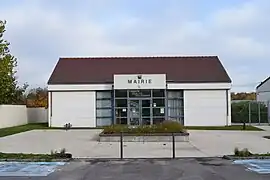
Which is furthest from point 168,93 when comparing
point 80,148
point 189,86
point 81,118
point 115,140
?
point 80,148

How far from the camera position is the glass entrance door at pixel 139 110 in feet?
130

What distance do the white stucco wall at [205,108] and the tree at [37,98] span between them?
2210 cm

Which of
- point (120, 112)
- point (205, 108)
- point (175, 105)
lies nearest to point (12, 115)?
point (120, 112)

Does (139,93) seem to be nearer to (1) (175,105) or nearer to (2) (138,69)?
(1) (175,105)

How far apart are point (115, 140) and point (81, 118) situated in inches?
619

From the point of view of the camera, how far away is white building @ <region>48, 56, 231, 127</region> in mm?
39531

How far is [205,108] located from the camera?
39875mm

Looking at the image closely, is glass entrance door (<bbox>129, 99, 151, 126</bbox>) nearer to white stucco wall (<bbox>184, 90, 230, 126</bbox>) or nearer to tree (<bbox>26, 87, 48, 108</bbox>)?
white stucco wall (<bbox>184, 90, 230, 126</bbox>)

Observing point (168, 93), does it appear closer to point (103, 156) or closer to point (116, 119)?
point (116, 119)

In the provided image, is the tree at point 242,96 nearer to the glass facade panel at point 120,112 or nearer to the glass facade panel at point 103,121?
the glass facade panel at point 120,112

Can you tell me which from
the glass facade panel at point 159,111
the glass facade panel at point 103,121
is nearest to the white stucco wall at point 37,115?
the glass facade panel at point 103,121

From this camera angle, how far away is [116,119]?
39.8 metres

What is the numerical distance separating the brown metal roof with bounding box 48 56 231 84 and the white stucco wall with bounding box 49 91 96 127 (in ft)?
3.66

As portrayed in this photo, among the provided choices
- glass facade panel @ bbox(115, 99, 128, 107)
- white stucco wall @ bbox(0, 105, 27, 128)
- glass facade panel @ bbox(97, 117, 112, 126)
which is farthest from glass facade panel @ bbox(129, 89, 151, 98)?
white stucco wall @ bbox(0, 105, 27, 128)
